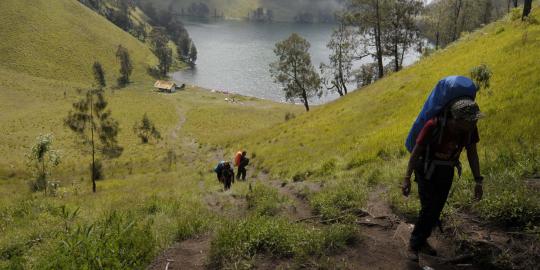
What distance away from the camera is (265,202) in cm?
921

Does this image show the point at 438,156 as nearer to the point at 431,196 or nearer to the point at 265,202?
the point at 431,196

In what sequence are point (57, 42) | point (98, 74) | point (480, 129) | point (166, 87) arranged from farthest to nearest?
point (57, 42) < point (166, 87) < point (98, 74) < point (480, 129)

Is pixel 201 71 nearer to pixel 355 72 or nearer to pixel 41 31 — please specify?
pixel 41 31

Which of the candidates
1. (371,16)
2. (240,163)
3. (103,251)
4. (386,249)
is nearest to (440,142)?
(386,249)

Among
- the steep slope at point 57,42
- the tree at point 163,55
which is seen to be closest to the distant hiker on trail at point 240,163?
the steep slope at point 57,42

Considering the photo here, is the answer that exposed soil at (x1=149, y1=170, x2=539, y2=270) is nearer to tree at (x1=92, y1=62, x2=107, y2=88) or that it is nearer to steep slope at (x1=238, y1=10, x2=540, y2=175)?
steep slope at (x1=238, y1=10, x2=540, y2=175)

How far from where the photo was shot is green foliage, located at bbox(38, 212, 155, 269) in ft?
16.3

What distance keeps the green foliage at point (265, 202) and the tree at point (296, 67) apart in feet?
146

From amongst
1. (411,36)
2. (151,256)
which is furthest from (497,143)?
(411,36)

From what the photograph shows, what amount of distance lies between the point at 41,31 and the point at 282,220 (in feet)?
487

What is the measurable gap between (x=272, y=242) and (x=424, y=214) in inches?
91.6

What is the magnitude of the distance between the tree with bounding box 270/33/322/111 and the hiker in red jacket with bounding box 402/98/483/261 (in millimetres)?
49204

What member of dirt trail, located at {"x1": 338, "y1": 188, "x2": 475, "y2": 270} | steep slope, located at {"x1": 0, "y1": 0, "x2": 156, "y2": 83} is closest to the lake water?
steep slope, located at {"x1": 0, "y1": 0, "x2": 156, "y2": 83}

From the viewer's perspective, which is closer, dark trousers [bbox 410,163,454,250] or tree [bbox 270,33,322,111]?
dark trousers [bbox 410,163,454,250]
